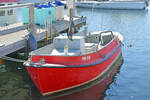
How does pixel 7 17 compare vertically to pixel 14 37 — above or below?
above

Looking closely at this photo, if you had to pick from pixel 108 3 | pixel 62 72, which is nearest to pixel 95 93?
pixel 62 72

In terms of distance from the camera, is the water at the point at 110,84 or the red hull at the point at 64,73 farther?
the water at the point at 110,84

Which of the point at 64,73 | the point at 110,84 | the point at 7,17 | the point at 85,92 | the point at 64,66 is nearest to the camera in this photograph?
the point at 64,66

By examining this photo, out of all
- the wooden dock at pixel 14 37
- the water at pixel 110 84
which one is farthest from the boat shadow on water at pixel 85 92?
the wooden dock at pixel 14 37

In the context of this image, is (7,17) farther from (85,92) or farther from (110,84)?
(85,92)

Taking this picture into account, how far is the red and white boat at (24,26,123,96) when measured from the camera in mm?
13711

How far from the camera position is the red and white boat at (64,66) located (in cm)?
1371

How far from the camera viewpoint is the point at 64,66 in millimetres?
13828

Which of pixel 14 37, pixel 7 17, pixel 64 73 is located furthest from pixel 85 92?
pixel 7 17

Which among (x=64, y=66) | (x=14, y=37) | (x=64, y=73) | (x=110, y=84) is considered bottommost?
(x=110, y=84)

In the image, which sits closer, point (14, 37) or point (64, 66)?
point (64, 66)

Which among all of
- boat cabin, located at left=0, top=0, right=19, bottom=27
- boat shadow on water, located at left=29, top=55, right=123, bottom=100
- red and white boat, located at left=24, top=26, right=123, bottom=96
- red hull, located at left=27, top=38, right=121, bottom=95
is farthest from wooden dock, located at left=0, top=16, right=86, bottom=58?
red hull, located at left=27, top=38, right=121, bottom=95

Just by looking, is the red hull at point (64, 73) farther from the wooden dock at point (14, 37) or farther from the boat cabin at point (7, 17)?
the boat cabin at point (7, 17)

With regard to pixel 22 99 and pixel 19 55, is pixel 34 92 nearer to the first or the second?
pixel 22 99
